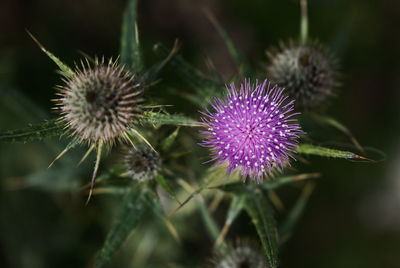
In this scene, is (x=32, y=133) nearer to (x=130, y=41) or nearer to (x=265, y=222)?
(x=130, y=41)

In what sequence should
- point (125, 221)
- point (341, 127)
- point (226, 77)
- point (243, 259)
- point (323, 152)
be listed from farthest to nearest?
point (226, 77) < point (243, 259) < point (341, 127) < point (125, 221) < point (323, 152)

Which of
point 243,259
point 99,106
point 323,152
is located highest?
point 99,106

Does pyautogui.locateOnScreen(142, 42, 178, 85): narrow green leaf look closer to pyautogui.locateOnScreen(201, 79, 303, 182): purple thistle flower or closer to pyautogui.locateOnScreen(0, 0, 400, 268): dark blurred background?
pyautogui.locateOnScreen(201, 79, 303, 182): purple thistle flower

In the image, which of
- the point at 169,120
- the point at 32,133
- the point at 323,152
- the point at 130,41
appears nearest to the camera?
the point at 32,133

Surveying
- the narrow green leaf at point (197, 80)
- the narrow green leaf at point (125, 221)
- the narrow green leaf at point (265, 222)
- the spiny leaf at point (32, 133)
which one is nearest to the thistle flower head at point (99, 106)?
the spiny leaf at point (32, 133)

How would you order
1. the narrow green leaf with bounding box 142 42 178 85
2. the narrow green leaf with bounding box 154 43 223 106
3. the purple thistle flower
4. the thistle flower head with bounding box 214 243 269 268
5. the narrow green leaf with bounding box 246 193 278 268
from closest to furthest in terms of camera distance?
the narrow green leaf with bounding box 246 193 278 268
the purple thistle flower
the narrow green leaf with bounding box 142 42 178 85
the narrow green leaf with bounding box 154 43 223 106
the thistle flower head with bounding box 214 243 269 268

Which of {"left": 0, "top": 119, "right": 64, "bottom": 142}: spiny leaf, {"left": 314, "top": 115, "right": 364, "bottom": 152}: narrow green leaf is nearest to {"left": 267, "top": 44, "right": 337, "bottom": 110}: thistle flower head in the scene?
{"left": 314, "top": 115, "right": 364, "bottom": 152}: narrow green leaf

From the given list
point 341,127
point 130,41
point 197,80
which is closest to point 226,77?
point 197,80
